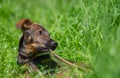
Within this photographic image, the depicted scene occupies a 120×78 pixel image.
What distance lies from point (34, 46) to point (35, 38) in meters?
0.13

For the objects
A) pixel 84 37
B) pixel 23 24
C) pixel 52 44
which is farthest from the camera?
pixel 84 37

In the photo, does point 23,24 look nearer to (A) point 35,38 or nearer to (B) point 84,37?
(A) point 35,38

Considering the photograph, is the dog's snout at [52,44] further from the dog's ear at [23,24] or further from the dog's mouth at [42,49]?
the dog's ear at [23,24]

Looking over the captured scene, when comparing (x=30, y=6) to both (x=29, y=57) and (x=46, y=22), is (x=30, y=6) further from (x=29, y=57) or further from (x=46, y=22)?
(x=29, y=57)

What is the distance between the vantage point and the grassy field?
5.99 metres

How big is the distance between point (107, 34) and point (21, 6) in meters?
6.28

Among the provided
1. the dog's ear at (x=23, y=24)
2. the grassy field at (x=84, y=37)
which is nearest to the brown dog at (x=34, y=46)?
the dog's ear at (x=23, y=24)

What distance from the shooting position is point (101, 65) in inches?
230

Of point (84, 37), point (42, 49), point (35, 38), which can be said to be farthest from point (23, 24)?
point (84, 37)

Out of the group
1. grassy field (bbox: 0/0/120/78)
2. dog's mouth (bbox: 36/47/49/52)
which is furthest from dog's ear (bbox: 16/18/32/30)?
grassy field (bbox: 0/0/120/78)

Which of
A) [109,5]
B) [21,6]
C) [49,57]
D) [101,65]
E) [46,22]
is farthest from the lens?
[21,6]

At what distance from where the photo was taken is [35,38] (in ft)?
25.4

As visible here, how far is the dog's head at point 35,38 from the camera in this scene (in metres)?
7.57

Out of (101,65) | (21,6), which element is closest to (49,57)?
(101,65)
